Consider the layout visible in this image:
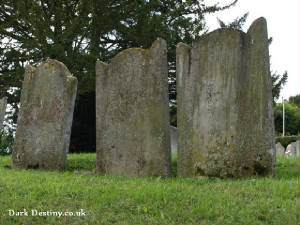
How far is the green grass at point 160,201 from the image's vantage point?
3.52 m

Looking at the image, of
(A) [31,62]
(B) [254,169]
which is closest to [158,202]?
(B) [254,169]

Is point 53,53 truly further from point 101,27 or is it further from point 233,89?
point 233,89

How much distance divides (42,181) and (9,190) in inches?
27.0

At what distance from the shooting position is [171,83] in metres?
12.8

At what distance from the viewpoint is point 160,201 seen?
3953mm

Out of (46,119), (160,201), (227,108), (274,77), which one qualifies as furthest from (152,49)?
(274,77)

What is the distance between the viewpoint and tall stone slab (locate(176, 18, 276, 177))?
17.4 feet

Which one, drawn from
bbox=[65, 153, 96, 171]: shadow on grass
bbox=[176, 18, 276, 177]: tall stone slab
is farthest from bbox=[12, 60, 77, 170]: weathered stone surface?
bbox=[176, 18, 276, 177]: tall stone slab

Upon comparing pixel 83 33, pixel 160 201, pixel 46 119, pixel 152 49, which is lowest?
pixel 160 201

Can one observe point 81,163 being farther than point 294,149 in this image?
No

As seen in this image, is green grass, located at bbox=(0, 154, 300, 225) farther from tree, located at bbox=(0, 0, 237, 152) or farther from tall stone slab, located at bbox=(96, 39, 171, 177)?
tree, located at bbox=(0, 0, 237, 152)

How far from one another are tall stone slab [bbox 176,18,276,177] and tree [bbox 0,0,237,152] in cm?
538

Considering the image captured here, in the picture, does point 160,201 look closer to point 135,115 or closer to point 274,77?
point 135,115

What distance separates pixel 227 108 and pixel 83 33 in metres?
7.12
